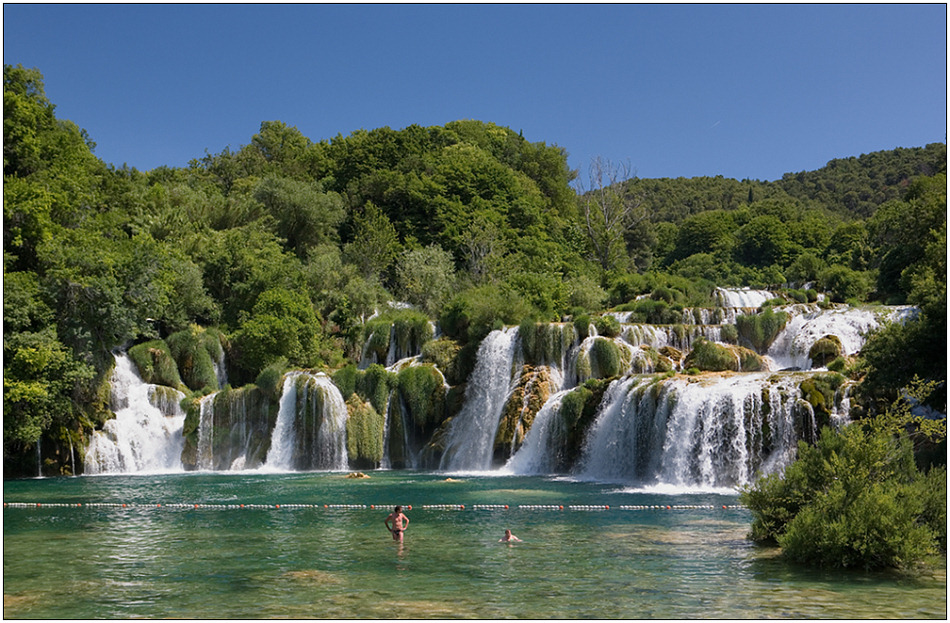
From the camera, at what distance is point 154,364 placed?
3516 cm

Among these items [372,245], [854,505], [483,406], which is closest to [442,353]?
[483,406]

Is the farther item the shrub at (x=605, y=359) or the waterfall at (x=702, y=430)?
the shrub at (x=605, y=359)

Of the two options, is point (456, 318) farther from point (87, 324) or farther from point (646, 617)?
point (646, 617)

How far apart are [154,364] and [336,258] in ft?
43.6

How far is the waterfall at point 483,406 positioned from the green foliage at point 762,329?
920cm

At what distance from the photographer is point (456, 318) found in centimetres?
3644

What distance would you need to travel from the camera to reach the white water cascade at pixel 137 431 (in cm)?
3225

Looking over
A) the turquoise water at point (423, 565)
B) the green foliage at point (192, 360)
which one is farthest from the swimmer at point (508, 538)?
the green foliage at point (192, 360)

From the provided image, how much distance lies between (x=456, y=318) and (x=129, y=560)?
2290 centimetres

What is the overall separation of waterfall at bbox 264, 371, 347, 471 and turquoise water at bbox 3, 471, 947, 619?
9979mm

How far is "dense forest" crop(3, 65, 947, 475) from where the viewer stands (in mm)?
30297

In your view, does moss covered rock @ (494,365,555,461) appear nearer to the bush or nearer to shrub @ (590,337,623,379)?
shrub @ (590,337,623,379)

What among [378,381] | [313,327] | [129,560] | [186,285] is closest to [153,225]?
[186,285]

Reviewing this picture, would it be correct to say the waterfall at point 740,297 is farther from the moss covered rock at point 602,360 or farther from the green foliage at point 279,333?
the green foliage at point 279,333
